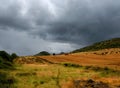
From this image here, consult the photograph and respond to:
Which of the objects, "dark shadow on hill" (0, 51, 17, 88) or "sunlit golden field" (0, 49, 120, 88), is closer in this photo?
"sunlit golden field" (0, 49, 120, 88)

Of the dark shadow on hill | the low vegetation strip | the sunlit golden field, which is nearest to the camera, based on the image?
the sunlit golden field

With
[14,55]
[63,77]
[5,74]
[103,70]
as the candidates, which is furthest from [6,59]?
[103,70]

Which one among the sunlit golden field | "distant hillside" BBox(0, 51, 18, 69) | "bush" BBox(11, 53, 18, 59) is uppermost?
"bush" BBox(11, 53, 18, 59)

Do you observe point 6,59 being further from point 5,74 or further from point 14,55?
point 5,74

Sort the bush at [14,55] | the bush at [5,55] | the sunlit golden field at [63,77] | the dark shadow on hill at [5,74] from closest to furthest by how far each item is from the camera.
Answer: the sunlit golden field at [63,77] < the dark shadow on hill at [5,74] < the bush at [5,55] < the bush at [14,55]

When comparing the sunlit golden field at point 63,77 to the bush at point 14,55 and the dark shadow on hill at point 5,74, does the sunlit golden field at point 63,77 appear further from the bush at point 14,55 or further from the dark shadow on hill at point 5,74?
the bush at point 14,55

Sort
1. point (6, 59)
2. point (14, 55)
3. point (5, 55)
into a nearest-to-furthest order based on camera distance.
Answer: point (6, 59)
point (5, 55)
point (14, 55)

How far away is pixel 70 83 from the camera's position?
49312 mm

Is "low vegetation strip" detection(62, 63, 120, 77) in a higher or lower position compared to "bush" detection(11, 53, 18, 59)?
lower

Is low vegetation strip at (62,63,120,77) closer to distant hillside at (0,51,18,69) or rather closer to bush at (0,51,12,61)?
Answer: distant hillside at (0,51,18,69)

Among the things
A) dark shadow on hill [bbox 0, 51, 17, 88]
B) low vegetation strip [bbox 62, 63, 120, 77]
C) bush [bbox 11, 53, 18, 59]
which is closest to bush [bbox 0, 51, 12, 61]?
dark shadow on hill [bbox 0, 51, 17, 88]

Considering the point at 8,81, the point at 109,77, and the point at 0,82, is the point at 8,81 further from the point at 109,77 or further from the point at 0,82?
the point at 109,77

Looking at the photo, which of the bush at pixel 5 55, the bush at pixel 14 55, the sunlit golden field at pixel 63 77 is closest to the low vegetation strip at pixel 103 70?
the sunlit golden field at pixel 63 77

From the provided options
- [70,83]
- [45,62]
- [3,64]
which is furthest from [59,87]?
[45,62]
